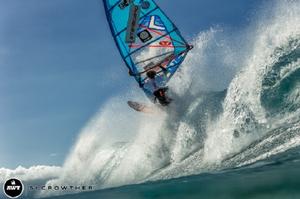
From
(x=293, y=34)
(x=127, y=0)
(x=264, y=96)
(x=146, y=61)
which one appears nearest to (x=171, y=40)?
(x=146, y=61)

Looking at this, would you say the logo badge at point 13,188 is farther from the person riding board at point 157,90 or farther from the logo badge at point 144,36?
the logo badge at point 144,36

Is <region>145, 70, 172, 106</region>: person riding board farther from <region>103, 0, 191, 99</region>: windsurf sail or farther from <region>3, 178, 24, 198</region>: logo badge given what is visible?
<region>3, 178, 24, 198</region>: logo badge

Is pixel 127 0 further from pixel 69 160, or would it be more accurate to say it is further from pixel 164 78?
pixel 69 160

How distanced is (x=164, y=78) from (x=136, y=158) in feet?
17.3

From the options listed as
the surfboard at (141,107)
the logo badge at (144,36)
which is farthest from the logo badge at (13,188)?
the surfboard at (141,107)

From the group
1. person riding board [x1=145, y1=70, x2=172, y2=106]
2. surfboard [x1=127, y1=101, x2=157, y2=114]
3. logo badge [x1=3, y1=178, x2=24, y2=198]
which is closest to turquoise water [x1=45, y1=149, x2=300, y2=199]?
logo badge [x1=3, y1=178, x2=24, y2=198]

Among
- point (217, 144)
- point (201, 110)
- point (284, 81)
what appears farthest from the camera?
point (201, 110)

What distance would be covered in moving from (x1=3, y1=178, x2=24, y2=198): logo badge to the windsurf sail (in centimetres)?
1528

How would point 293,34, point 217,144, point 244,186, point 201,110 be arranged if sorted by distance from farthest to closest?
point 201,110 → point 293,34 → point 217,144 → point 244,186

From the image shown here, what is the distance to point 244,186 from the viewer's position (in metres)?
9.83

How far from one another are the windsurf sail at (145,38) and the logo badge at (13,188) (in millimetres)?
15284

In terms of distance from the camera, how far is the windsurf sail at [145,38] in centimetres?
2261

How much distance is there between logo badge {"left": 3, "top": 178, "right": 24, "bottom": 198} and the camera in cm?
827

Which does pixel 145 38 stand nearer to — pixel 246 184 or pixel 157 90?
pixel 157 90
